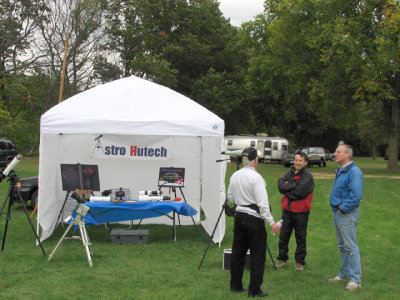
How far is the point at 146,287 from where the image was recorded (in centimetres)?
590

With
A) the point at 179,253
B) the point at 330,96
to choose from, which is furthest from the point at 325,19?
the point at 179,253

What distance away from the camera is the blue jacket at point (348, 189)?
5.61 metres

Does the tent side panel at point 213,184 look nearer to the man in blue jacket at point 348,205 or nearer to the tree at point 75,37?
the man in blue jacket at point 348,205

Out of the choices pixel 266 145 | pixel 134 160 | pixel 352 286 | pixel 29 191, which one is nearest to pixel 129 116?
pixel 134 160

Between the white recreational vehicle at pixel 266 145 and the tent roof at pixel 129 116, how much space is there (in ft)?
109

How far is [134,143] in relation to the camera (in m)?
10.2

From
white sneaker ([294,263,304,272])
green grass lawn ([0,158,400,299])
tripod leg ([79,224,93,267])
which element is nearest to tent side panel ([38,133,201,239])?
green grass lawn ([0,158,400,299])

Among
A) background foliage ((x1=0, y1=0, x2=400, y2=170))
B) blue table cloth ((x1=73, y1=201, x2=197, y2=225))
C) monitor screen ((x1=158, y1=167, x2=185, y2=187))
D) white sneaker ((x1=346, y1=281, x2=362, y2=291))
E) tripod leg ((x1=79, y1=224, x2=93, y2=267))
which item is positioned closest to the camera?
white sneaker ((x1=346, y1=281, x2=362, y2=291))

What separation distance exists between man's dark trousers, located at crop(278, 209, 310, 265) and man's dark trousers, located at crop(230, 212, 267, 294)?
4.74 feet

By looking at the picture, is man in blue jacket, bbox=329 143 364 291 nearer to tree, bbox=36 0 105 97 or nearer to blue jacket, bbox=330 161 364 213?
blue jacket, bbox=330 161 364 213

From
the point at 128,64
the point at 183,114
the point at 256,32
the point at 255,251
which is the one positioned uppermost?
the point at 256,32

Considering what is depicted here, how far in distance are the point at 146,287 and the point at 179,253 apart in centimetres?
195

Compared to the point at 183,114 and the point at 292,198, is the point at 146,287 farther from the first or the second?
the point at 183,114

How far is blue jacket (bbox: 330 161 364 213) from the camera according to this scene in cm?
561
